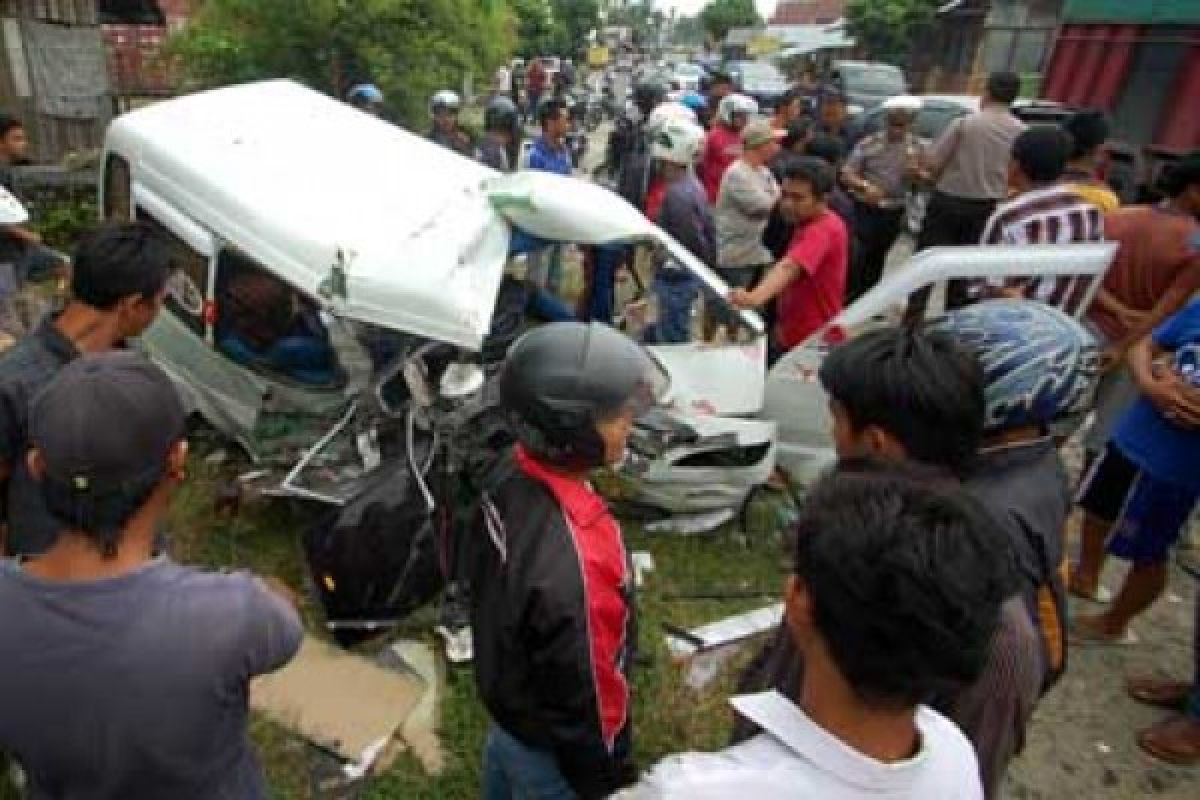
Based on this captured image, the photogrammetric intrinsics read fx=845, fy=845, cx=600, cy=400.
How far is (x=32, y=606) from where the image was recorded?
1.34m

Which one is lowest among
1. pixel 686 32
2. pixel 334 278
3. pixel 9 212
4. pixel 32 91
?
pixel 686 32

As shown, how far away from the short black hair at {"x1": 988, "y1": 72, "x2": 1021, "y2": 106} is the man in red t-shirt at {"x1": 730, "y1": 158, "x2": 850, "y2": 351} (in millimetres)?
2427

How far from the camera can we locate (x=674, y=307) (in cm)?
500

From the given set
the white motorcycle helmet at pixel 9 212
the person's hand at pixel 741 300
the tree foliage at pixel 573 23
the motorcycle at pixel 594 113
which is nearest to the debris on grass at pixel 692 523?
the person's hand at pixel 741 300

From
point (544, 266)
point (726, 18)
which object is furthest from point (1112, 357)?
point (726, 18)

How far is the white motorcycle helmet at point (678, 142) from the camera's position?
541cm

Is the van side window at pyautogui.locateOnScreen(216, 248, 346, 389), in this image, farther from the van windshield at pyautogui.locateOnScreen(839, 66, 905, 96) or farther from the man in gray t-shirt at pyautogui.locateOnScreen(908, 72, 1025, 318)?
the van windshield at pyautogui.locateOnScreen(839, 66, 905, 96)

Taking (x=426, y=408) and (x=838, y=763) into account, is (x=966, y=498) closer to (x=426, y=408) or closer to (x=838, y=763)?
(x=838, y=763)

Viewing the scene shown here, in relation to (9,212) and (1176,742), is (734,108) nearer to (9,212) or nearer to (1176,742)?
(9,212)

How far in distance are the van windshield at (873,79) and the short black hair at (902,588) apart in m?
17.7

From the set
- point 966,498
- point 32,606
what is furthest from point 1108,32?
point 32,606

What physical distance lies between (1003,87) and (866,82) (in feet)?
39.9

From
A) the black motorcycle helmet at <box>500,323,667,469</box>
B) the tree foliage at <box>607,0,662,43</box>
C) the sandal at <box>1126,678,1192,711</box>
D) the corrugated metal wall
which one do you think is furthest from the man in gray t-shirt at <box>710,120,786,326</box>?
the tree foliage at <box>607,0,662,43</box>

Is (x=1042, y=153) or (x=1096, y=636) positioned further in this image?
(x=1042, y=153)
